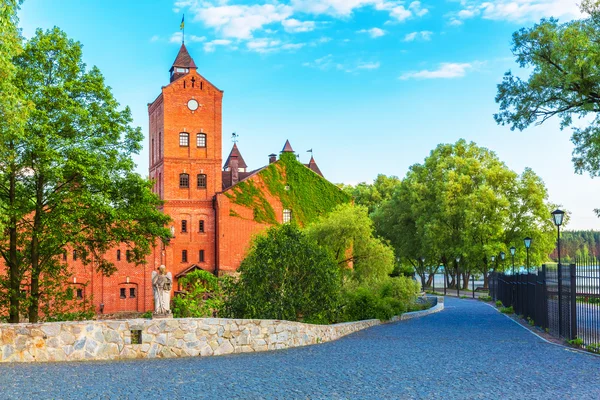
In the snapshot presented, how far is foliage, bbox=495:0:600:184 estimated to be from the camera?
1828 cm

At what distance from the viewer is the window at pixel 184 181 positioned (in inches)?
1935

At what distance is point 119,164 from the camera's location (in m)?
22.0

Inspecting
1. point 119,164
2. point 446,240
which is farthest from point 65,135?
point 446,240

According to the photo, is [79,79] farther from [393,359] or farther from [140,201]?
[393,359]

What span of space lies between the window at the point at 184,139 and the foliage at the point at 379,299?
2482cm

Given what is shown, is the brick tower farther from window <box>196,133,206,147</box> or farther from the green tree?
the green tree

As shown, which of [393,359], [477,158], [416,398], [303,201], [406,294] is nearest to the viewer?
[416,398]

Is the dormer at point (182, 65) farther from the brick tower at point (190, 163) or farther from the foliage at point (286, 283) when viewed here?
the foliage at point (286, 283)

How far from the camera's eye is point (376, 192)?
74438 millimetres

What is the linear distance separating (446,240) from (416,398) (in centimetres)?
4652

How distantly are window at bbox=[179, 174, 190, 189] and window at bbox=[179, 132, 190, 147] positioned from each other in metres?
2.47

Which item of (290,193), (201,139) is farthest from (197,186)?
(290,193)

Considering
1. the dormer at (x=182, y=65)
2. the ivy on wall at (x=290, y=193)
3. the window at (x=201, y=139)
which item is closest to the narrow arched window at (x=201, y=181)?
the ivy on wall at (x=290, y=193)

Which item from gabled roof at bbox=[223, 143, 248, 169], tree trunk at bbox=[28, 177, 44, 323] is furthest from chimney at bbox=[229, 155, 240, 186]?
tree trunk at bbox=[28, 177, 44, 323]
